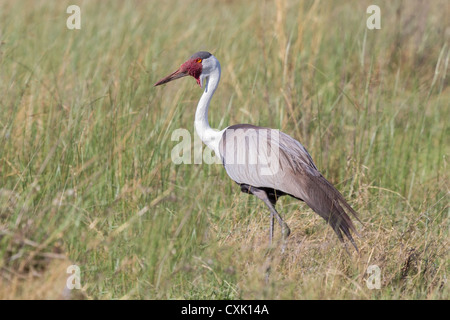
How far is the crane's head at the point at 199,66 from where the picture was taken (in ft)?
14.9

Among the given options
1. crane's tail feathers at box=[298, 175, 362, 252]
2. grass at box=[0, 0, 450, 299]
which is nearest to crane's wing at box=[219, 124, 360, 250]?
crane's tail feathers at box=[298, 175, 362, 252]

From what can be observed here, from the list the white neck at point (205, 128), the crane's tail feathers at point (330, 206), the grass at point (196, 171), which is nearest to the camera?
the grass at point (196, 171)

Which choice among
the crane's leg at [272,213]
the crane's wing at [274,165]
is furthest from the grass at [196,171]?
the crane's wing at [274,165]

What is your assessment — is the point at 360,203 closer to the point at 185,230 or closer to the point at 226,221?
the point at 226,221

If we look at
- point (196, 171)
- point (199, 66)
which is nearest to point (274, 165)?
point (196, 171)

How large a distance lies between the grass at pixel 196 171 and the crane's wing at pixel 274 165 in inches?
10.3

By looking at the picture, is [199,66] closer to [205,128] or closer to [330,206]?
[205,128]

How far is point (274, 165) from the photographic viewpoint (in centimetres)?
420

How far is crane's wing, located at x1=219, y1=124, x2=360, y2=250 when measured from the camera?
13.2ft

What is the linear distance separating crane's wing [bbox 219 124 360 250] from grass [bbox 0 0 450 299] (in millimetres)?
261

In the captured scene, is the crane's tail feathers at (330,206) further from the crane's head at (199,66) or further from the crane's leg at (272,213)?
the crane's head at (199,66)

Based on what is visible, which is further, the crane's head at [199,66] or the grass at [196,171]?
the crane's head at [199,66]

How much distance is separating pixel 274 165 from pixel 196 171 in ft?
2.54

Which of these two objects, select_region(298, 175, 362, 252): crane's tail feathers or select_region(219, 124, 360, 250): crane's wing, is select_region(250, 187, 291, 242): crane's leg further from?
select_region(298, 175, 362, 252): crane's tail feathers
